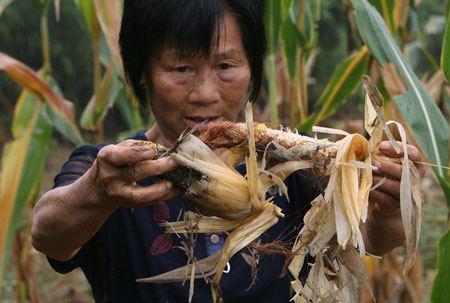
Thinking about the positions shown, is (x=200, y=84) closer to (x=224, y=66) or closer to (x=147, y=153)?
(x=224, y=66)

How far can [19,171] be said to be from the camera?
4.42 feet

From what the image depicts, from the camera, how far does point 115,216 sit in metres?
1.00

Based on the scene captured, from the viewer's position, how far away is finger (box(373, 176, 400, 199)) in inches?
29.9

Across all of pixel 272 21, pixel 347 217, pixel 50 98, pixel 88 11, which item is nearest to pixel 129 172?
pixel 347 217

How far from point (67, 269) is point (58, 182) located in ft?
0.52

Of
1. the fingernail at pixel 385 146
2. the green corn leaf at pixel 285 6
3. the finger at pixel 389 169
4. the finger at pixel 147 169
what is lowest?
the finger at pixel 389 169

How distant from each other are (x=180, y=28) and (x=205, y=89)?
10cm

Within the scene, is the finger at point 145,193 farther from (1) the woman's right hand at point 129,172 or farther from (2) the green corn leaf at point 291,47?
(2) the green corn leaf at point 291,47

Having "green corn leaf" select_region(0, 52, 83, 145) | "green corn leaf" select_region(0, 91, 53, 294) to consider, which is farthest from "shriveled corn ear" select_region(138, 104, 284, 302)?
"green corn leaf" select_region(0, 52, 83, 145)

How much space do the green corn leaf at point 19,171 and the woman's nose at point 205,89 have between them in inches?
25.1

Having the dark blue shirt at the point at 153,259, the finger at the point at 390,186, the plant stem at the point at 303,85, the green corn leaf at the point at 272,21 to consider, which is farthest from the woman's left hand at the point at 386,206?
→ the plant stem at the point at 303,85

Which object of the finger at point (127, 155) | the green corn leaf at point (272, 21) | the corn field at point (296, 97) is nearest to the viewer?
the finger at point (127, 155)

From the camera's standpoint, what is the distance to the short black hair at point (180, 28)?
88 cm

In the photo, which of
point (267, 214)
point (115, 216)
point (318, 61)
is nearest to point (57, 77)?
point (318, 61)
